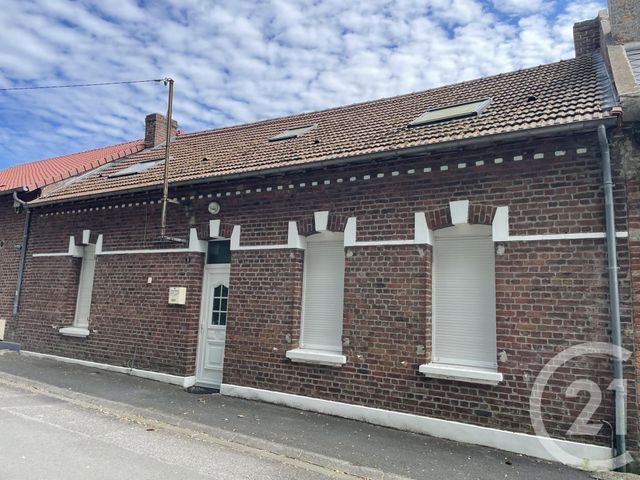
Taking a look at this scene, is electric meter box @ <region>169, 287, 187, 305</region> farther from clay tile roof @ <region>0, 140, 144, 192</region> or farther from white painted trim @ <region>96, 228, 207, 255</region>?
clay tile roof @ <region>0, 140, 144, 192</region>

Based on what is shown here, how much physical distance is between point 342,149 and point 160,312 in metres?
5.04

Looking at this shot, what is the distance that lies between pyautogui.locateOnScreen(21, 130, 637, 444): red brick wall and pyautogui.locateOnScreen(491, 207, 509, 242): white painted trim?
8 centimetres

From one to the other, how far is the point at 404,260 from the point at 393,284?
1.33 feet

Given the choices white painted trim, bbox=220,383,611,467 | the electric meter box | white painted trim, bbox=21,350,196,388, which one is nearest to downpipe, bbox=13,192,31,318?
white painted trim, bbox=21,350,196,388

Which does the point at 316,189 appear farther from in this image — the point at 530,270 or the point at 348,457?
the point at 348,457

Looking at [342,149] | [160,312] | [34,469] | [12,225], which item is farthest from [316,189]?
[12,225]

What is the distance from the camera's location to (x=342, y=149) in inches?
317

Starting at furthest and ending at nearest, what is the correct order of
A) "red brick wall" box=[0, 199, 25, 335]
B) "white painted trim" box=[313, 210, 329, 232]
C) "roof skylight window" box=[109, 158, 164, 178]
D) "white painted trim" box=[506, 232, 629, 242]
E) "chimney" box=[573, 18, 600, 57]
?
1. "red brick wall" box=[0, 199, 25, 335]
2. "roof skylight window" box=[109, 158, 164, 178]
3. "chimney" box=[573, 18, 600, 57]
4. "white painted trim" box=[313, 210, 329, 232]
5. "white painted trim" box=[506, 232, 629, 242]

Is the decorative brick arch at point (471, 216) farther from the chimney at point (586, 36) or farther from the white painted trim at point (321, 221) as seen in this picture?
the chimney at point (586, 36)

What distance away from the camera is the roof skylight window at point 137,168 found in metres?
11.6

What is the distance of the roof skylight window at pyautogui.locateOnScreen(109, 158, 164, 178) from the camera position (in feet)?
38.0

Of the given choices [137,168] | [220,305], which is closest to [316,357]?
[220,305]

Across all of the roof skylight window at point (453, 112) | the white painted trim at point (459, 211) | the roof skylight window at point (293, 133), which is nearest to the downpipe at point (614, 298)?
the white painted trim at point (459, 211)

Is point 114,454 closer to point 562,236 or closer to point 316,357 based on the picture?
point 316,357
